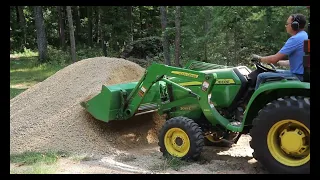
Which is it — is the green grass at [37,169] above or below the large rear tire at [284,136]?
below

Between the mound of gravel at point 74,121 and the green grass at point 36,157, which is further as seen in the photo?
the mound of gravel at point 74,121

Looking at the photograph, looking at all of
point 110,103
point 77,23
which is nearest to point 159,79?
point 110,103

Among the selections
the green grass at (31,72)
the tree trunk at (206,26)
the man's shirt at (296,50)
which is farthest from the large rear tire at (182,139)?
the green grass at (31,72)

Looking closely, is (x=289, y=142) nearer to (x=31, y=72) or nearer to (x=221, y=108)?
(x=221, y=108)

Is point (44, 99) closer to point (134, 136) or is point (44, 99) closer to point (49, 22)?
point (134, 136)

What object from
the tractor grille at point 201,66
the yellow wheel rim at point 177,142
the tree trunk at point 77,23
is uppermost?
the tree trunk at point 77,23

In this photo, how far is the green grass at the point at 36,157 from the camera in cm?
521

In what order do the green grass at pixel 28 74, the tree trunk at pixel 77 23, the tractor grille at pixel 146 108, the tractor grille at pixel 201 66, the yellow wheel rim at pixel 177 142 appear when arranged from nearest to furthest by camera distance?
the yellow wheel rim at pixel 177 142, the tractor grille at pixel 201 66, the tractor grille at pixel 146 108, the green grass at pixel 28 74, the tree trunk at pixel 77 23

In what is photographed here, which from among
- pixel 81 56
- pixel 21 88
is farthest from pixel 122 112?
pixel 81 56

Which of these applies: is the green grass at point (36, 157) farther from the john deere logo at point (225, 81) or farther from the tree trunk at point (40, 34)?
the tree trunk at point (40, 34)

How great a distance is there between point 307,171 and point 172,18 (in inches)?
524

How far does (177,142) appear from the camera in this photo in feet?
16.8

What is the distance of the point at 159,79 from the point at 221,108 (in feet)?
3.29

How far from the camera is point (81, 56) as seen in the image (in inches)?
891
